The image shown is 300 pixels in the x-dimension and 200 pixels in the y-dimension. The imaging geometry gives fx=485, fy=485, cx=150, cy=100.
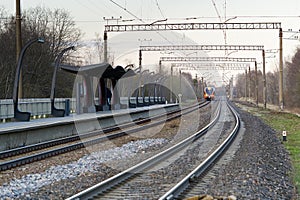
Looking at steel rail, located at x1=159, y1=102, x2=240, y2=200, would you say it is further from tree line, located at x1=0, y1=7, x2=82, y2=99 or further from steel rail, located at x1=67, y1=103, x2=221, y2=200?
tree line, located at x1=0, y1=7, x2=82, y2=99

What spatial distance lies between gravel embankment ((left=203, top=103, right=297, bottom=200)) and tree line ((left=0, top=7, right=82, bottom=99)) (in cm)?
2757

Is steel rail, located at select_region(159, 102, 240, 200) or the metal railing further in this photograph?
the metal railing

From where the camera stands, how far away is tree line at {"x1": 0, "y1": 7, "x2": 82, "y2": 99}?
41.5 metres

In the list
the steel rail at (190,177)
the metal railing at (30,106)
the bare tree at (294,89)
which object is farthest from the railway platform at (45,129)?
the bare tree at (294,89)

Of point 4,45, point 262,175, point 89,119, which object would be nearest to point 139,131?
point 89,119

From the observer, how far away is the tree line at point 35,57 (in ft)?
136

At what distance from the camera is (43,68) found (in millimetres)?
48625

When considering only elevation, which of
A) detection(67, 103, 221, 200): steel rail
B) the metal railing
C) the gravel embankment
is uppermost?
the metal railing

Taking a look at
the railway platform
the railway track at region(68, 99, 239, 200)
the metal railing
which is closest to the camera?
the railway track at region(68, 99, 239, 200)

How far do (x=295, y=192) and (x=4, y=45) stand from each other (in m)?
39.2

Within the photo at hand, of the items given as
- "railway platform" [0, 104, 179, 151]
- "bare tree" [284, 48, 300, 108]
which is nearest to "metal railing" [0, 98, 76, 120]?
"railway platform" [0, 104, 179, 151]

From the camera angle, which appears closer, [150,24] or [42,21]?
[150,24]

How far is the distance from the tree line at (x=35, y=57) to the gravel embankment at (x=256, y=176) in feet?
90.4

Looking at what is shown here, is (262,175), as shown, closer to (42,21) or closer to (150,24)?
(150,24)
